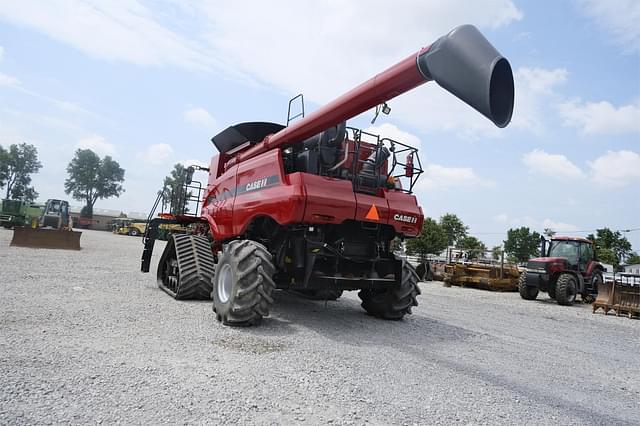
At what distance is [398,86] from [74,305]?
18.2ft

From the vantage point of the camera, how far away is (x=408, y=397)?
3.72m

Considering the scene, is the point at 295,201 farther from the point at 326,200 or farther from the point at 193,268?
the point at 193,268

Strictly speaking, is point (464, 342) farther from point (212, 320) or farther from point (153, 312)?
point (153, 312)

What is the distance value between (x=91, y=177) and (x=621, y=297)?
9138cm

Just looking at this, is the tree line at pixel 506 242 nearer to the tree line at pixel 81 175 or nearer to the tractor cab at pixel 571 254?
the tractor cab at pixel 571 254

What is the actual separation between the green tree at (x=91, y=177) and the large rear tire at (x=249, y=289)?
88533 millimetres

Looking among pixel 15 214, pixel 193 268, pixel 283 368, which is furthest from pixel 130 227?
pixel 283 368

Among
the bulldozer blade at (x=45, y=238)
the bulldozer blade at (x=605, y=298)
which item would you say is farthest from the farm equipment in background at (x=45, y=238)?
the bulldozer blade at (x=605, y=298)

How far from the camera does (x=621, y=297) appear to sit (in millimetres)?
12672

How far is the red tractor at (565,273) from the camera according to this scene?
14953 mm

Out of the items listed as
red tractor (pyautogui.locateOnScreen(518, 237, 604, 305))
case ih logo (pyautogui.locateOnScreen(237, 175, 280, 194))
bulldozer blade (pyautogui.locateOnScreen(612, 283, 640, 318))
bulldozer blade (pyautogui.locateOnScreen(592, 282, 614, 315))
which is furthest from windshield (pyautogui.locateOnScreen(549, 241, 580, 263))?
case ih logo (pyautogui.locateOnScreen(237, 175, 280, 194))

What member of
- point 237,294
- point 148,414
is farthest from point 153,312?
point 148,414

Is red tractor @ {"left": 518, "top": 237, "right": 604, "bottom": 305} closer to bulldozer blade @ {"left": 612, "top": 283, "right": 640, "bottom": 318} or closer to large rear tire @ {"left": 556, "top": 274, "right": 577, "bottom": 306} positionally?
large rear tire @ {"left": 556, "top": 274, "right": 577, "bottom": 306}

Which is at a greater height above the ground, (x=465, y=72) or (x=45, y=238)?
(x=465, y=72)
